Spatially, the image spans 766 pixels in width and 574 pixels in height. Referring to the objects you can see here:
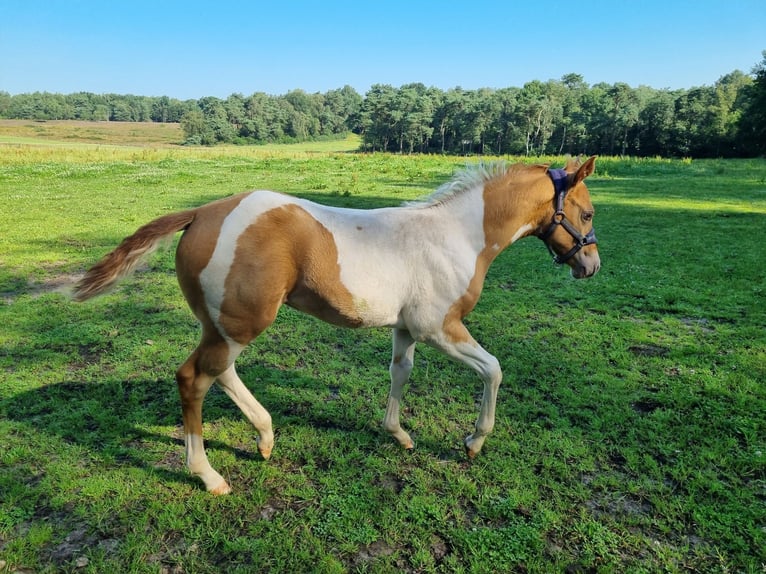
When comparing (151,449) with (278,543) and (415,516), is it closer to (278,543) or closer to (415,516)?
(278,543)

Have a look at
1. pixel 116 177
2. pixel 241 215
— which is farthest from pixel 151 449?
pixel 116 177

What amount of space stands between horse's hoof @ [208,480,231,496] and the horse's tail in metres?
1.45

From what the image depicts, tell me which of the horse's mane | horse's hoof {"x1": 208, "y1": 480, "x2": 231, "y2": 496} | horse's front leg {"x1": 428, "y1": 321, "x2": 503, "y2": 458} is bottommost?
horse's hoof {"x1": 208, "y1": 480, "x2": 231, "y2": 496}

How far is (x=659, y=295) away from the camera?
6504mm

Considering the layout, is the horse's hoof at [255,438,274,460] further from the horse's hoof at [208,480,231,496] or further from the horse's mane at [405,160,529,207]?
the horse's mane at [405,160,529,207]

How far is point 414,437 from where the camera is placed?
3543 mm

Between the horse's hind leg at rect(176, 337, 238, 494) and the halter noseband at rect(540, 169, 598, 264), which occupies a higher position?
the halter noseband at rect(540, 169, 598, 264)

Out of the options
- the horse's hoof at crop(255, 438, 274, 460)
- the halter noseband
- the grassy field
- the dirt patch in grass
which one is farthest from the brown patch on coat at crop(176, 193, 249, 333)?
the dirt patch in grass

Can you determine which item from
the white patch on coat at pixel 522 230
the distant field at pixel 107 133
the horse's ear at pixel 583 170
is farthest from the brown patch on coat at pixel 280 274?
the distant field at pixel 107 133

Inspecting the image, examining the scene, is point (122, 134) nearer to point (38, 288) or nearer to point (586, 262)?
point (38, 288)

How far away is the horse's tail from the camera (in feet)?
8.80

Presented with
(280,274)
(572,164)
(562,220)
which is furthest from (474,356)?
(572,164)

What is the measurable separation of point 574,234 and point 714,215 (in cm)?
1177

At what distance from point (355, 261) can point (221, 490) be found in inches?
68.8
